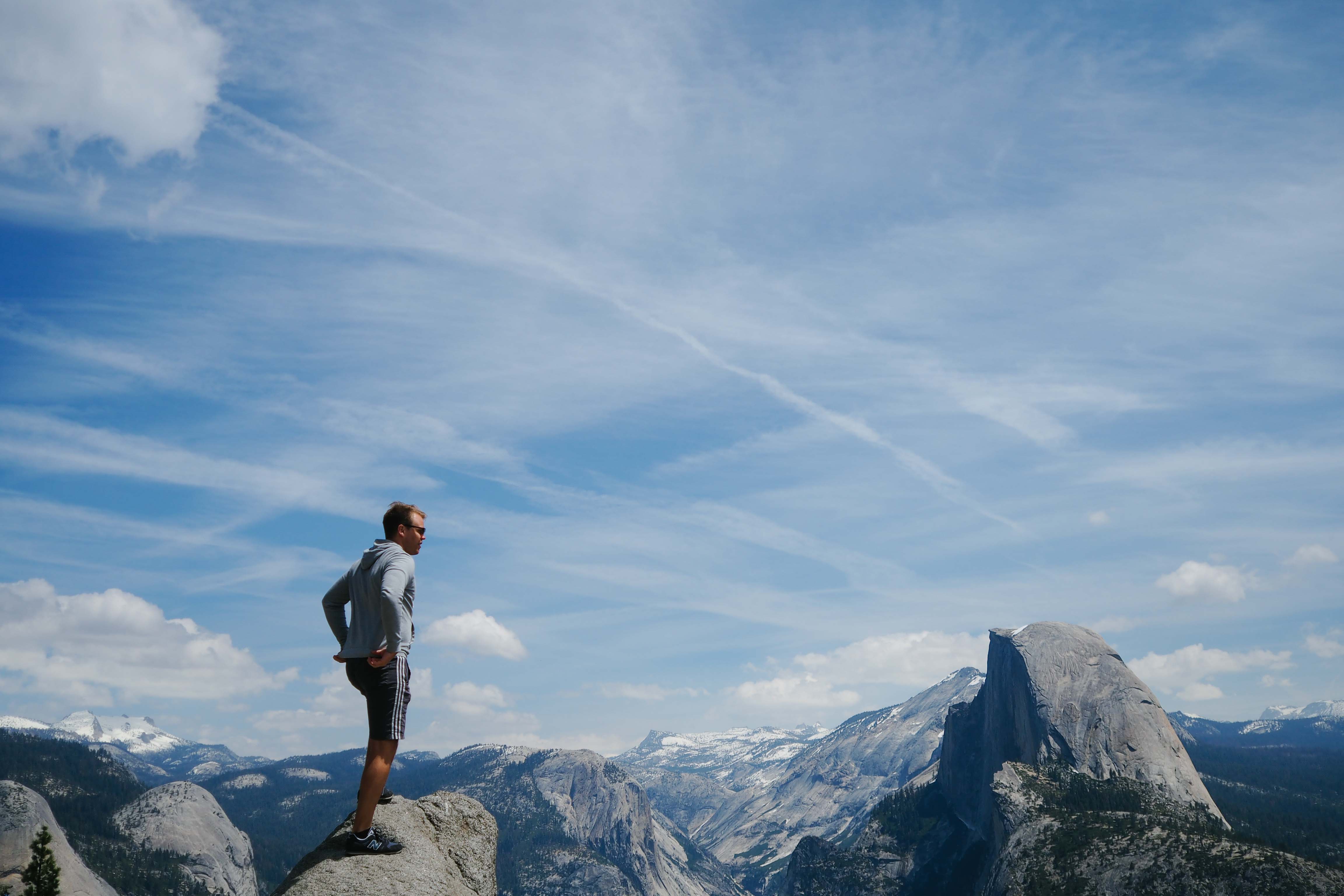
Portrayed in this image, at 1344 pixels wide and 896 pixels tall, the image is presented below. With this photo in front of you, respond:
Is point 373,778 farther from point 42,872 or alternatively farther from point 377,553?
point 42,872

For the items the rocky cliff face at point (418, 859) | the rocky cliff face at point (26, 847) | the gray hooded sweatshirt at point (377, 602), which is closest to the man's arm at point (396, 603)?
the gray hooded sweatshirt at point (377, 602)

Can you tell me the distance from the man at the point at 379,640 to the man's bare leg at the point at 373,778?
0.04 ft

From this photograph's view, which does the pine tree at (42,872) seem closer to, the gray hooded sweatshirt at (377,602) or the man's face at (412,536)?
the gray hooded sweatshirt at (377,602)

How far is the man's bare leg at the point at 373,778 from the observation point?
33.9 ft

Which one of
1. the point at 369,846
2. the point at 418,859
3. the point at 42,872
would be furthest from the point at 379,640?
the point at 42,872

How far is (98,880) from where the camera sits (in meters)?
174

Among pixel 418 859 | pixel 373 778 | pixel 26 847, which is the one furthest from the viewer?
pixel 26 847

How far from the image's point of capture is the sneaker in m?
10.8

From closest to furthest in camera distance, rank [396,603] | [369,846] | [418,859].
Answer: [396,603]
[369,846]
[418,859]

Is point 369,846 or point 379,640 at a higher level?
point 379,640

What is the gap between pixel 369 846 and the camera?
10.8 meters

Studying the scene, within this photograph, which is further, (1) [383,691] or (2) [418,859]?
(2) [418,859]

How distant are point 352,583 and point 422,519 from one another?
45.9 inches

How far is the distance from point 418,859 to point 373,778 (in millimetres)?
1860
